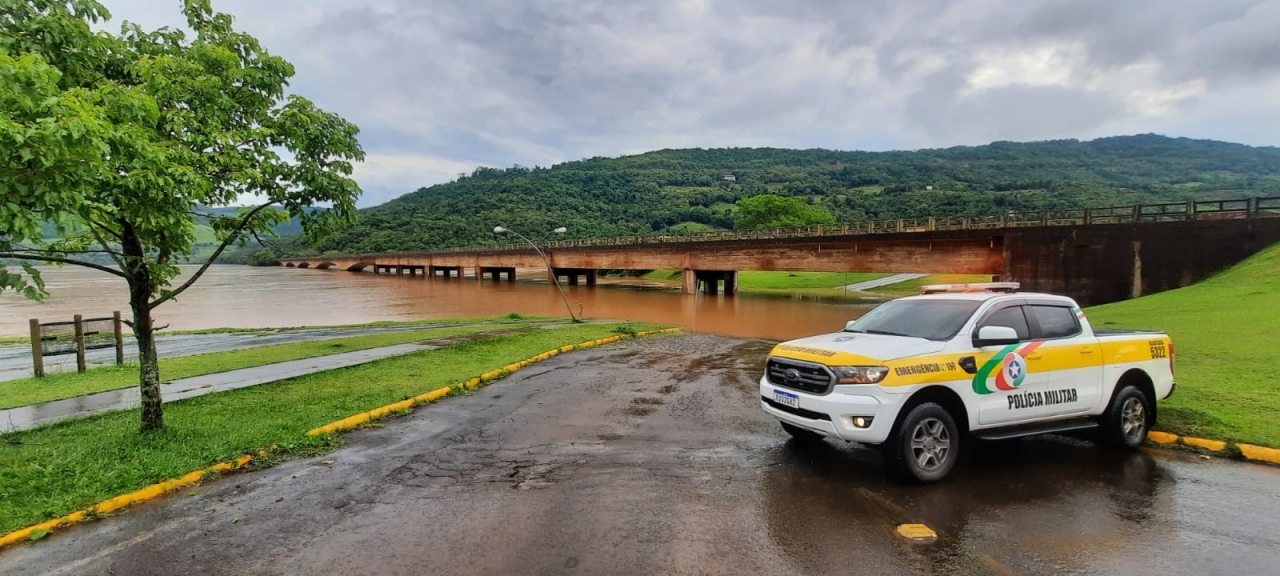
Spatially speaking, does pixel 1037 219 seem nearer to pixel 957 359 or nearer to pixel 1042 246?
pixel 1042 246

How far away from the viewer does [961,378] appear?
569 centimetres

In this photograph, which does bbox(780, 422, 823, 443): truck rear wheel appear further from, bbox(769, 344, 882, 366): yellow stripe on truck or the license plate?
bbox(769, 344, 882, 366): yellow stripe on truck

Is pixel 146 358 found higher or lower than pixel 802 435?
higher

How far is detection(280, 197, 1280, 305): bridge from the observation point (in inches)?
947

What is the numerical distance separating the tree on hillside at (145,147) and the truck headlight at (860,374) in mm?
6260

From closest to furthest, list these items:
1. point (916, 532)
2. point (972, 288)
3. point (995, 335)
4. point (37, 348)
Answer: point (916, 532) < point (995, 335) < point (972, 288) < point (37, 348)

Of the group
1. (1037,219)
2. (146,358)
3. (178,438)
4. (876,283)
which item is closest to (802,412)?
(178,438)

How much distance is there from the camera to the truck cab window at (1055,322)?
635cm

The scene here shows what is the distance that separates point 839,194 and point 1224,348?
14840 cm

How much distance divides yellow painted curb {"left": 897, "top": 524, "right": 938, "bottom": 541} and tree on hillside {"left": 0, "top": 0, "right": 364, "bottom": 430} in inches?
261

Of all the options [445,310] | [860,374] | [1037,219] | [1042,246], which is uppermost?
[1037,219]

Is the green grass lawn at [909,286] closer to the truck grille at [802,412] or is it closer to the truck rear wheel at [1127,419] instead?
the truck rear wheel at [1127,419]

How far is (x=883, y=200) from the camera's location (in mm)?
135875

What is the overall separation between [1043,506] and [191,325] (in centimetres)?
3622
